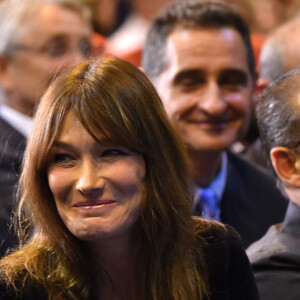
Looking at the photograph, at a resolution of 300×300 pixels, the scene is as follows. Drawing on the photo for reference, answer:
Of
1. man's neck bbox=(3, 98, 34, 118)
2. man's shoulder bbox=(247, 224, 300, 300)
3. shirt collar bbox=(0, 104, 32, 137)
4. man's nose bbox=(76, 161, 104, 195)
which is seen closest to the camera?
man's nose bbox=(76, 161, 104, 195)

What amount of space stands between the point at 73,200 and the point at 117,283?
0.25m

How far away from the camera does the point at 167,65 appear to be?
2570 mm

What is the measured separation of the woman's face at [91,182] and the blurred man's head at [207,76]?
941 mm

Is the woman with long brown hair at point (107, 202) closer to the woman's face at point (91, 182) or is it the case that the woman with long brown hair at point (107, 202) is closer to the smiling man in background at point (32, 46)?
the woman's face at point (91, 182)

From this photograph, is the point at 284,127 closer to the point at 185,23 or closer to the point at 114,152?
the point at 114,152

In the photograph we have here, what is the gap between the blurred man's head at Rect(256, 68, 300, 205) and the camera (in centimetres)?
197

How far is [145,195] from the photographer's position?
1.57 metres

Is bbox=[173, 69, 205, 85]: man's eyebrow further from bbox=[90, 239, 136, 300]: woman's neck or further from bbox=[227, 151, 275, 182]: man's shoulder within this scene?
bbox=[90, 239, 136, 300]: woman's neck

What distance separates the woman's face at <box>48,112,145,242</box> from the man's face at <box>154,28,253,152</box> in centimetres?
97

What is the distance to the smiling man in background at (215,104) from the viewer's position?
246cm

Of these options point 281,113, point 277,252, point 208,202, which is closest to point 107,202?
point 277,252

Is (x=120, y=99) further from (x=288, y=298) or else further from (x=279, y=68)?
(x=279, y=68)

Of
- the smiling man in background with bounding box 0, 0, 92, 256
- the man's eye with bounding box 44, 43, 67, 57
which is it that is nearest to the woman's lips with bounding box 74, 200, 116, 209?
the smiling man in background with bounding box 0, 0, 92, 256

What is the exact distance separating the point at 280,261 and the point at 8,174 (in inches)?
32.8
